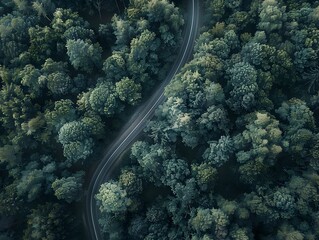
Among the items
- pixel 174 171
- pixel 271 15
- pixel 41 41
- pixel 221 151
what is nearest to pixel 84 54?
pixel 41 41

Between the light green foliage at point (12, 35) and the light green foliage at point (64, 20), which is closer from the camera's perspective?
the light green foliage at point (12, 35)

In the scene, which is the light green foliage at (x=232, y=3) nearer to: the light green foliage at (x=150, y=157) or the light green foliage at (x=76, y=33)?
the light green foliage at (x=76, y=33)

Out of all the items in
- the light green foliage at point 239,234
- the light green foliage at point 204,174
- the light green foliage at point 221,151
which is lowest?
the light green foliage at point 239,234

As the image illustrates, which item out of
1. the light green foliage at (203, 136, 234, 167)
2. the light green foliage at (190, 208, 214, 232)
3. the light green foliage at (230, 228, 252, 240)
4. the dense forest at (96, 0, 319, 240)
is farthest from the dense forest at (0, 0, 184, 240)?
the light green foliage at (230, 228, 252, 240)

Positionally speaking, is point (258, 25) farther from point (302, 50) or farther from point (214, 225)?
point (214, 225)

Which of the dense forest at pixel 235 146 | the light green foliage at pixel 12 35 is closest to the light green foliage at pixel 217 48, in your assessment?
the dense forest at pixel 235 146

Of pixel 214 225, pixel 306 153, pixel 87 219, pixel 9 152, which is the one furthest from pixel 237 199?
pixel 9 152

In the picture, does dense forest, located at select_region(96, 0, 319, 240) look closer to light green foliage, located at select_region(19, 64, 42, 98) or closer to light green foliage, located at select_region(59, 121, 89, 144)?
light green foliage, located at select_region(59, 121, 89, 144)

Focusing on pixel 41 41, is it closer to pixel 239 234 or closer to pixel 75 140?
pixel 75 140
